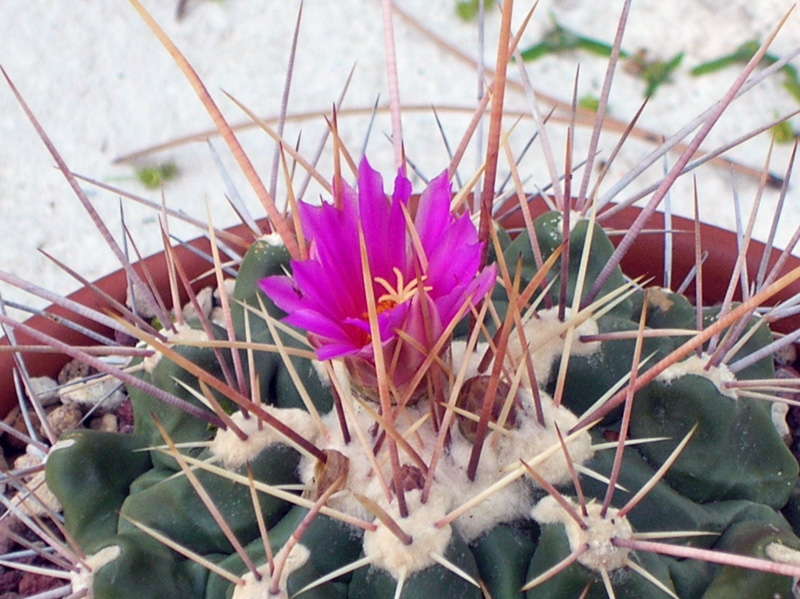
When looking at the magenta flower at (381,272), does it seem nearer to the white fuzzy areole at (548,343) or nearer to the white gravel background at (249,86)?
the white fuzzy areole at (548,343)

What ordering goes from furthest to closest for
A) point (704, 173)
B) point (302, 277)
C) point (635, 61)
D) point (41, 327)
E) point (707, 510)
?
point (635, 61) < point (704, 173) < point (41, 327) < point (707, 510) < point (302, 277)

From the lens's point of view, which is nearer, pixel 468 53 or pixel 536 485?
pixel 536 485

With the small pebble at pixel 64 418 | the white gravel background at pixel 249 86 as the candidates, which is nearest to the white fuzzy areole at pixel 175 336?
the small pebble at pixel 64 418

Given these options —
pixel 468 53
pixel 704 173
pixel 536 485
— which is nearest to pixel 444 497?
pixel 536 485

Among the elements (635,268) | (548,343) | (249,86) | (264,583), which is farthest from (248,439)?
(249,86)

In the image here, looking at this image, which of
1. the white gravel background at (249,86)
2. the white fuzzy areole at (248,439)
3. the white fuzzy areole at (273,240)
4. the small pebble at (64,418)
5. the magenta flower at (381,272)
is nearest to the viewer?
the magenta flower at (381,272)

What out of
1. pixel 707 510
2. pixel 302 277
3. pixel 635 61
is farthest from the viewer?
pixel 635 61

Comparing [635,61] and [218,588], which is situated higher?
[635,61]

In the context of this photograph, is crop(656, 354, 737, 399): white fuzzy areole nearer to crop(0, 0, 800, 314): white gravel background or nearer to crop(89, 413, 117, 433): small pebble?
crop(89, 413, 117, 433): small pebble

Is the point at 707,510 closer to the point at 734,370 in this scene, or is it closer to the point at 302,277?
the point at 734,370
